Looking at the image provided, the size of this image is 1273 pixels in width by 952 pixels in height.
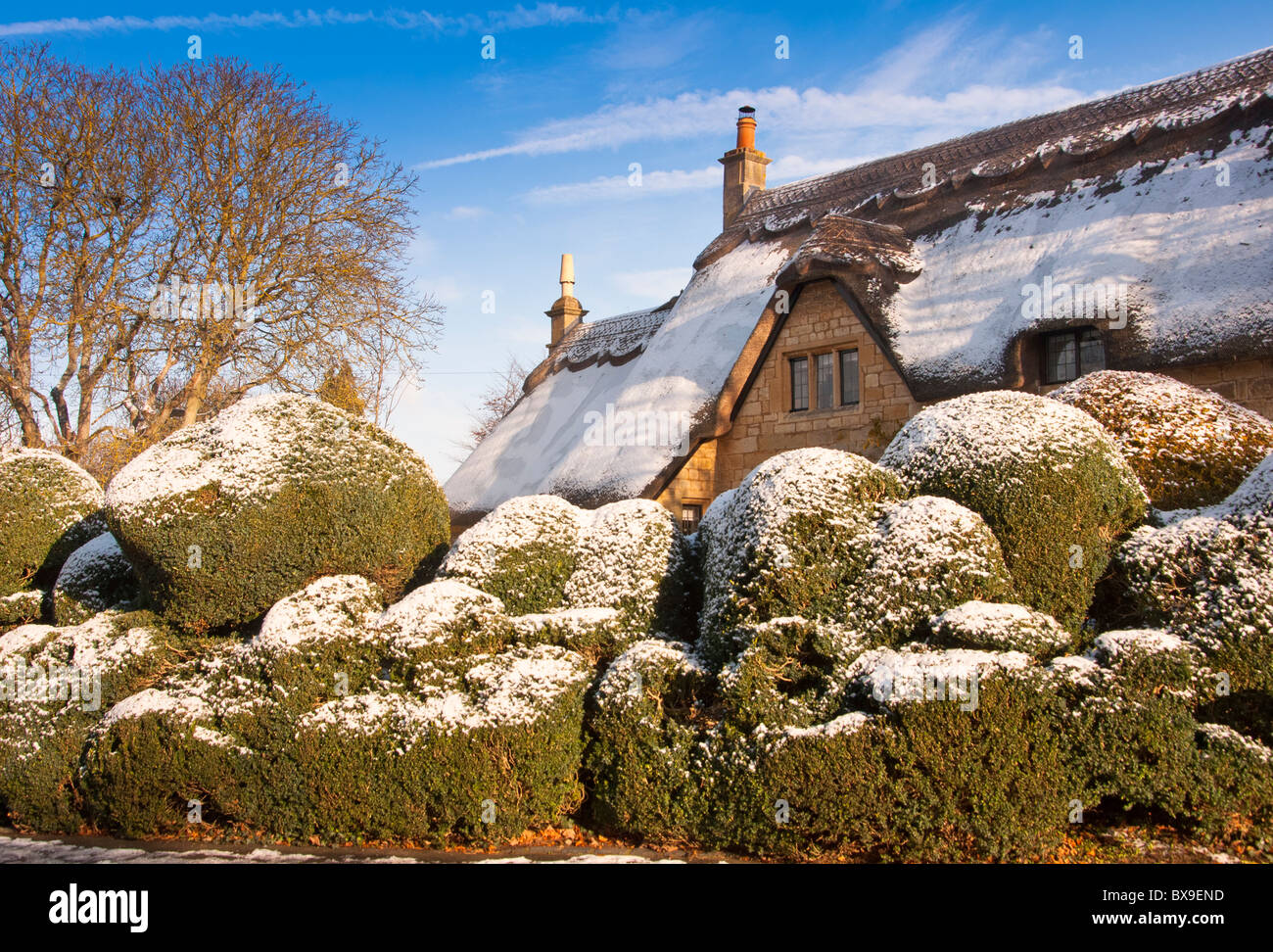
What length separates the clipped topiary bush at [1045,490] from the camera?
727 cm

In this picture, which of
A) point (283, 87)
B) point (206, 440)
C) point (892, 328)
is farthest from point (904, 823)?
point (283, 87)

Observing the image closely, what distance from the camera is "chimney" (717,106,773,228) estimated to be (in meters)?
24.7

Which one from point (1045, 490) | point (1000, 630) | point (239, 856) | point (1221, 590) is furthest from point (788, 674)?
point (239, 856)

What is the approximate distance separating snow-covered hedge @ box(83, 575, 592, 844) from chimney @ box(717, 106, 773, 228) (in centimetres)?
1806

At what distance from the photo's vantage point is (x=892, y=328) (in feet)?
50.7

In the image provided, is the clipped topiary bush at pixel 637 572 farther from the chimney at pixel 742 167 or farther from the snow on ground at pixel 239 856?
the chimney at pixel 742 167

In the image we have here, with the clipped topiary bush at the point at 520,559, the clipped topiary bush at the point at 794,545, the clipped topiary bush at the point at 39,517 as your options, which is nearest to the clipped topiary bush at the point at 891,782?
the clipped topiary bush at the point at 794,545

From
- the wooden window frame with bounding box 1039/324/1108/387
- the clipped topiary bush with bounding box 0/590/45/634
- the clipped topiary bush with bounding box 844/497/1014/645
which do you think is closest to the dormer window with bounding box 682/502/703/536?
the wooden window frame with bounding box 1039/324/1108/387

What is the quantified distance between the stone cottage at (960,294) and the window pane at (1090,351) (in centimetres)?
3

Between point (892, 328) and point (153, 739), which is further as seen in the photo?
point (892, 328)
